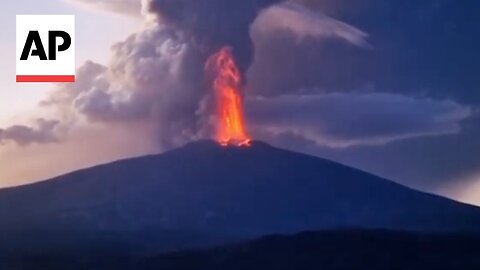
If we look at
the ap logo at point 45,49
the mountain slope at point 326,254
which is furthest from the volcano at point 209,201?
the ap logo at point 45,49

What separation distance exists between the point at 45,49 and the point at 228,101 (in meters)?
0.78

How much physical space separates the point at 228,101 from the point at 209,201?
42 cm

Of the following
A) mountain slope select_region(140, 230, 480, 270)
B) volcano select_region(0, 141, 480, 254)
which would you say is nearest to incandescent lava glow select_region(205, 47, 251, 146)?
volcano select_region(0, 141, 480, 254)

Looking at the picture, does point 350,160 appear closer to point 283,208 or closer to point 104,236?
point 283,208

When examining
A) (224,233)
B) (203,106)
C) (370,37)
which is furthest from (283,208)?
(370,37)

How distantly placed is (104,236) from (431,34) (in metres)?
1.60

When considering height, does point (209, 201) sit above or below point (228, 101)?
below

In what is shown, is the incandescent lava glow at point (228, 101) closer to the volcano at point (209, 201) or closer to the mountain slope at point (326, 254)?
the volcano at point (209, 201)

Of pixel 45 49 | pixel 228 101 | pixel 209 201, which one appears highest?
pixel 45 49

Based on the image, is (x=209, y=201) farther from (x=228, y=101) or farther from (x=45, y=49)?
(x=45, y=49)

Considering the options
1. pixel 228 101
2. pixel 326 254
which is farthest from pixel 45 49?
pixel 326 254

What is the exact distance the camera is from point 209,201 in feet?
13.1

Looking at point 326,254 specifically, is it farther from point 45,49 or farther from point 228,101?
point 45,49

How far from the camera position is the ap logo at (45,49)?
404 cm
